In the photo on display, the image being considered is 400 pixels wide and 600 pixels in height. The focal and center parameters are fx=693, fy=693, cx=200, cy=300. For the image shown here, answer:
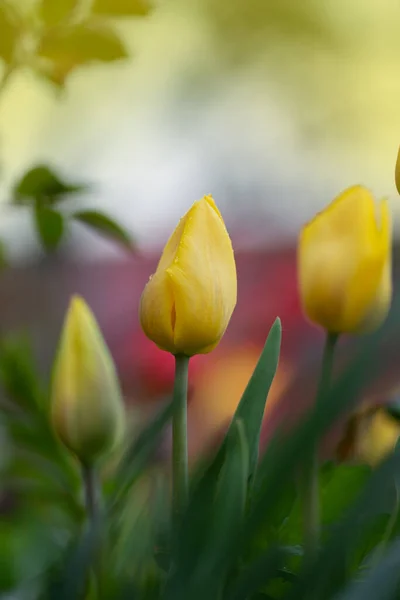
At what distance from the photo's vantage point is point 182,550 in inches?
5.8

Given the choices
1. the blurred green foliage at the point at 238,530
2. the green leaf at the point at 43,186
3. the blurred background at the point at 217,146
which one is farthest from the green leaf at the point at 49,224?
the blurred background at the point at 217,146

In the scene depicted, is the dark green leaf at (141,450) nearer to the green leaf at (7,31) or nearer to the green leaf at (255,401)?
the green leaf at (255,401)

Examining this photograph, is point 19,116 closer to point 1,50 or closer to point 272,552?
point 1,50

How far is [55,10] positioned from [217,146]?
3.66 feet

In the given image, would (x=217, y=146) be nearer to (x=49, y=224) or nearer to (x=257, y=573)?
(x=49, y=224)

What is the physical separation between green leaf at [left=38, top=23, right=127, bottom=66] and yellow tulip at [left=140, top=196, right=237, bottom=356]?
12 centimetres

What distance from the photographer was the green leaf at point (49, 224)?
0.34 meters

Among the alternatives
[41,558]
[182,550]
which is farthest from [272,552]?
[41,558]

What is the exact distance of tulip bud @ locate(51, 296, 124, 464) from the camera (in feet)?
0.77

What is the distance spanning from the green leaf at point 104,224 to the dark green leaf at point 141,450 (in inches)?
5.3

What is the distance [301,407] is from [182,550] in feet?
0.13

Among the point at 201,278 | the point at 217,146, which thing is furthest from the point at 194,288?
the point at 217,146

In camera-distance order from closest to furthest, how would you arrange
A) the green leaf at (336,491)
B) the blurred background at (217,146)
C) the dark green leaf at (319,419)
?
the dark green leaf at (319,419), the green leaf at (336,491), the blurred background at (217,146)

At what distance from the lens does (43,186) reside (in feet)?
1.04
